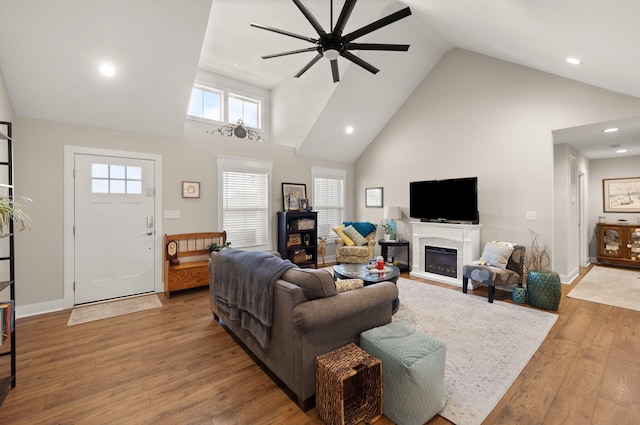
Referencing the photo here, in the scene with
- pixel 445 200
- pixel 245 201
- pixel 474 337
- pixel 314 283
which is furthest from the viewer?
pixel 245 201

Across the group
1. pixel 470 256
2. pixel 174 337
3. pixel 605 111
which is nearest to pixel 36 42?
pixel 174 337

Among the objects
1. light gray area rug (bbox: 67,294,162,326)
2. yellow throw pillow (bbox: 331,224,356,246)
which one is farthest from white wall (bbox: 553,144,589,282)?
light gray area rug (bbox: 67,294,162,326)

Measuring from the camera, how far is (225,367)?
242cm

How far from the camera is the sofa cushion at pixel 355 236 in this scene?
6.16 m

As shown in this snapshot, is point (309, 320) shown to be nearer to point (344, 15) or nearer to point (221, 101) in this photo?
point (344, 15)

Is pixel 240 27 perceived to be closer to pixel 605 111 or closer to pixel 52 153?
pixel 52 153

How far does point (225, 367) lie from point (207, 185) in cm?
339

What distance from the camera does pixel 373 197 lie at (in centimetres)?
680

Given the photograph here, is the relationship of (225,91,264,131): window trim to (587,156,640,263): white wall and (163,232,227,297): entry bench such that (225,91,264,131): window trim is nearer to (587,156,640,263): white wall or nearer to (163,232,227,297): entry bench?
(163,232,227,297): entry bench

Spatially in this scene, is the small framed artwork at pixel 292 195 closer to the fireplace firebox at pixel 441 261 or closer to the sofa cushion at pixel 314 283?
the fireplace firebox at pixel 441 261

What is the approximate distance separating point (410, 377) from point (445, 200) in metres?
4.06

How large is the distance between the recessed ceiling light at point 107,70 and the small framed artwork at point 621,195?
9537 millimetres

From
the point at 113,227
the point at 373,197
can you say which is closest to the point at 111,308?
the point at 113,227

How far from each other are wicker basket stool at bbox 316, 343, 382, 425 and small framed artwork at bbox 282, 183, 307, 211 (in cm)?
426
